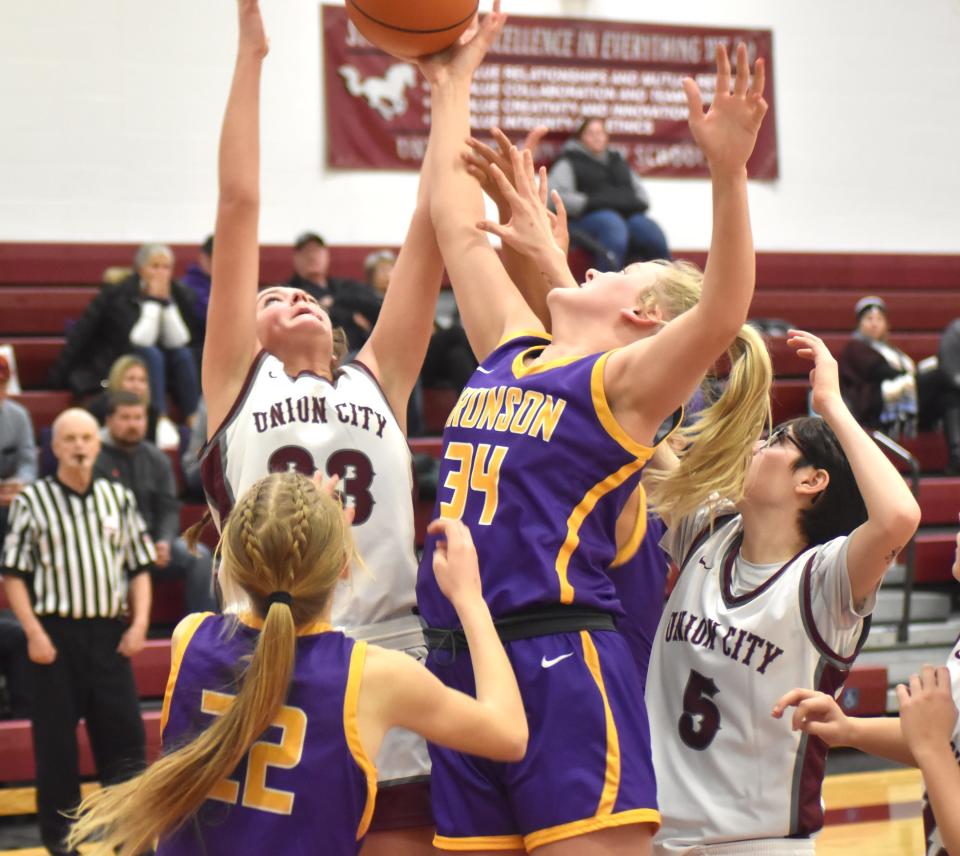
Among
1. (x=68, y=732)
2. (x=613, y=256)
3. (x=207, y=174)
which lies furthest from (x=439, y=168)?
(x=207, y=174)

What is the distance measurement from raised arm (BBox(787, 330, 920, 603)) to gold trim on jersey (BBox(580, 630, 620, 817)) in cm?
57

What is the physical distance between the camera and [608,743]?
2.21 metres

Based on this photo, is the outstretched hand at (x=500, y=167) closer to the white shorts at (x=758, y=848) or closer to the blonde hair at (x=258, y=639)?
the blonde hair at (x=258, y=639)

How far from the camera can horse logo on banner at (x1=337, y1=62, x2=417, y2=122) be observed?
425 inches

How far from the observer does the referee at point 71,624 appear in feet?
17.0

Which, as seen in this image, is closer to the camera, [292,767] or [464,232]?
[292,767]

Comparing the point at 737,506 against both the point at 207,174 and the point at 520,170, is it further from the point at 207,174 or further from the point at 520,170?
the point at 207,174

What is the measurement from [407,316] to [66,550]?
288 centimetres

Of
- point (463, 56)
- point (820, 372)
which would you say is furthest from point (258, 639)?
point (463, 56)

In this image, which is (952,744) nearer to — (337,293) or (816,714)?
(816,714)

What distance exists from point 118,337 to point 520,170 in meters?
5.56

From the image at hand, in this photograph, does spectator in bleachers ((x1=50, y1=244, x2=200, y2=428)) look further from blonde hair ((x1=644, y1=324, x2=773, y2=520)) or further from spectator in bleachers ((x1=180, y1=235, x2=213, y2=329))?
blonde hair ((x1=644, y1=324, x2=773, y2=520))

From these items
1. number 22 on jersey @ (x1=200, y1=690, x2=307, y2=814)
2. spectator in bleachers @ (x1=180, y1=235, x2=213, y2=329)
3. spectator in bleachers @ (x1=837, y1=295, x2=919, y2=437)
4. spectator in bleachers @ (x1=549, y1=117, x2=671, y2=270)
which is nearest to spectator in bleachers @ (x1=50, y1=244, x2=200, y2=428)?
spectator in bleachers @ (x1=180, y1=235, x2=213, y2=329)

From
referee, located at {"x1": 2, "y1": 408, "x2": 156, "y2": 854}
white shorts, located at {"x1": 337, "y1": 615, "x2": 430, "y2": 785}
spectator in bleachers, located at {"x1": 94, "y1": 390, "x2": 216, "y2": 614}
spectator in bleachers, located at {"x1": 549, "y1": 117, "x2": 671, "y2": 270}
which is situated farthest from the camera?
spectator in bleachers, located at {"x1": 549, "y1": 117, "x2": 671, "y2": 270}
